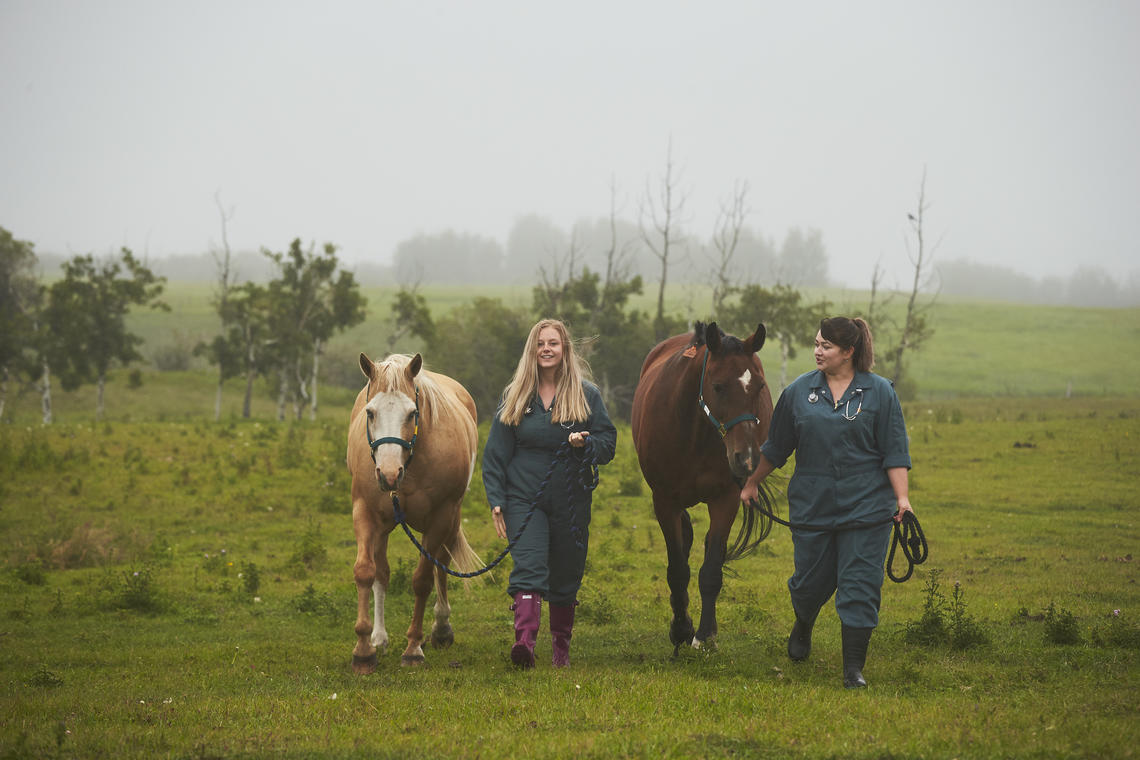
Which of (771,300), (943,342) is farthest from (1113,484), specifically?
(943,342)

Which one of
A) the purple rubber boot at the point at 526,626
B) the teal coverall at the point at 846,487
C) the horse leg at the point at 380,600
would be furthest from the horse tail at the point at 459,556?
the teal coverall at the point at 846,487

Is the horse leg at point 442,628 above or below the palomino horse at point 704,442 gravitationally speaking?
below

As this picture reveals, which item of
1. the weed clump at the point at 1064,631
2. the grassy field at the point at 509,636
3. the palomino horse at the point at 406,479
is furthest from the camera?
the weed clump at the point at 1064,631

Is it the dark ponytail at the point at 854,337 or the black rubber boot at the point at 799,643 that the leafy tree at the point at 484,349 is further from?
the dark ponytail at the point at 854,337

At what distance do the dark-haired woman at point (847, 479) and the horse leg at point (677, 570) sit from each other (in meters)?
1.21

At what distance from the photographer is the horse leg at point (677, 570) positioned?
678 centimetres

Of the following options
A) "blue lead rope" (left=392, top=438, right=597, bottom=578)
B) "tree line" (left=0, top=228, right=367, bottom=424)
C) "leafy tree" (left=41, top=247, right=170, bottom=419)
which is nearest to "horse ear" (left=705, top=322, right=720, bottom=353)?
"blue lead rope" (left=392, top=438, right=597, bottom=578)

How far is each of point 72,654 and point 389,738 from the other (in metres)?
4.41

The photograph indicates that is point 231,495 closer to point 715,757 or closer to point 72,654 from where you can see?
point 72,654

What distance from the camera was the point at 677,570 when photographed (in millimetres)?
7051

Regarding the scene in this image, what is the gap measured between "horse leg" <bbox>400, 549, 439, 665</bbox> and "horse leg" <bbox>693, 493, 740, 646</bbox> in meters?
2.19

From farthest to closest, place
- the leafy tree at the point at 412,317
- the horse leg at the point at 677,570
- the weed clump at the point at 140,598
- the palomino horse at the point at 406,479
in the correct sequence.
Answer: the leafy tree at the point at 412,317 < the weed clump at the point at 140,598 < the horse leg at the point at 677,570 < the palomino horse at the point at 406,479

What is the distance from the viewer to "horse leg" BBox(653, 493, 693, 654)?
6.78m

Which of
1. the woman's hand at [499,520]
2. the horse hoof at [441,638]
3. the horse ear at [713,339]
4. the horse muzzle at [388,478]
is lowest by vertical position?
the horse hoof at [441,638]
